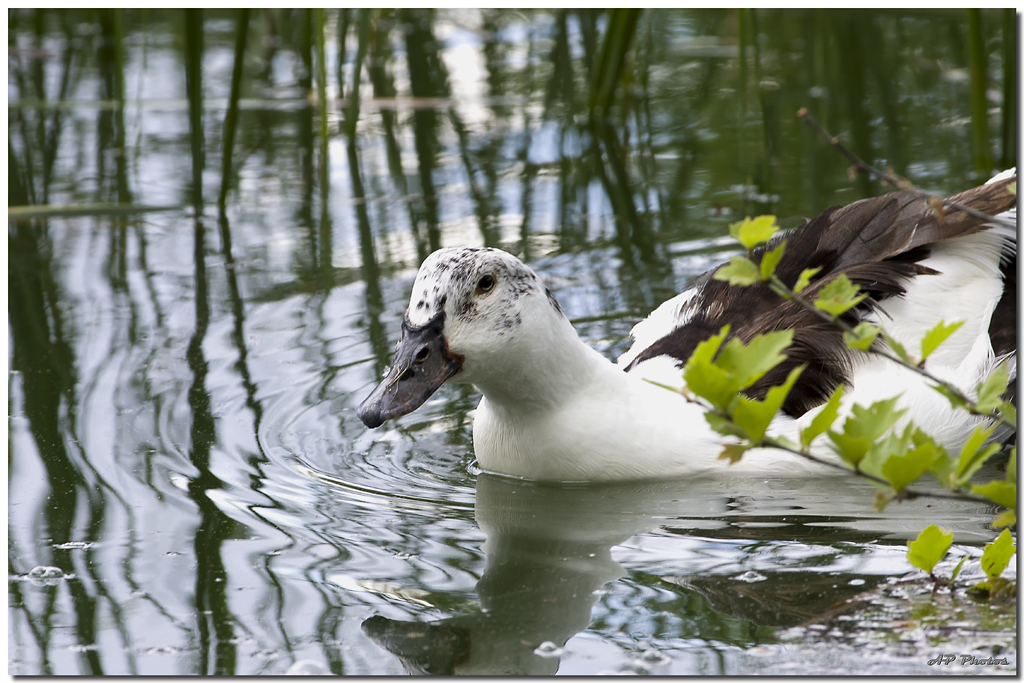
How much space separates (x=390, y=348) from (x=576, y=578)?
2.44 metres

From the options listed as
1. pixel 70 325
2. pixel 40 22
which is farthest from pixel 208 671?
pixel 40 22

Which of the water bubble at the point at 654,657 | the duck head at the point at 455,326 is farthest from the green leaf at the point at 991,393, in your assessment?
the duck head at the point at 455,326

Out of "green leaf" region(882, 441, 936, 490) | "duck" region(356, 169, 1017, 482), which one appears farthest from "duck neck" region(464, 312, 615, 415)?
"green leaf" region(882, 441, 936, 490)

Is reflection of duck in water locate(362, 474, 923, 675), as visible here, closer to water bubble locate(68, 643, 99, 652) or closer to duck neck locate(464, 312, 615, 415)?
duck neck locate(464, 312, 615, 415)

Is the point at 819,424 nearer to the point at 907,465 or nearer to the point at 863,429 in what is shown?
the point at 863,429

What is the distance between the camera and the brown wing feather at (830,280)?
449 cm

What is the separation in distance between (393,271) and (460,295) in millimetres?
2961

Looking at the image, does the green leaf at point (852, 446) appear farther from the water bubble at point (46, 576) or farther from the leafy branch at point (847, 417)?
the water bubble at point (46, 576)

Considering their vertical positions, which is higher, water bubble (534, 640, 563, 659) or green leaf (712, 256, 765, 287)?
green leaf (712, 256, 765, 287)

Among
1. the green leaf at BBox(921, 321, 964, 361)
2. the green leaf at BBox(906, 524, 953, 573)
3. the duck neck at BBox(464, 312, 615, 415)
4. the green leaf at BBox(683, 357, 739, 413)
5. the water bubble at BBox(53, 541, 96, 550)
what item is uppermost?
the green leaf at BBox(921, 321, 964, 361)

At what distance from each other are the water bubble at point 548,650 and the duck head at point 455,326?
105cm

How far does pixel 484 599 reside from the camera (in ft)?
12.1

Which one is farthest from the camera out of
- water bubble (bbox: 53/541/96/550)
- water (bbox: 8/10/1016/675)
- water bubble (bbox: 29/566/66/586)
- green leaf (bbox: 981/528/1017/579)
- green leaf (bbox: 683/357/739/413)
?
water bubble (bbox: 53/541/96/550)

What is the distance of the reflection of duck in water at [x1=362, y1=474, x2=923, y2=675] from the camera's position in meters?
3.40
